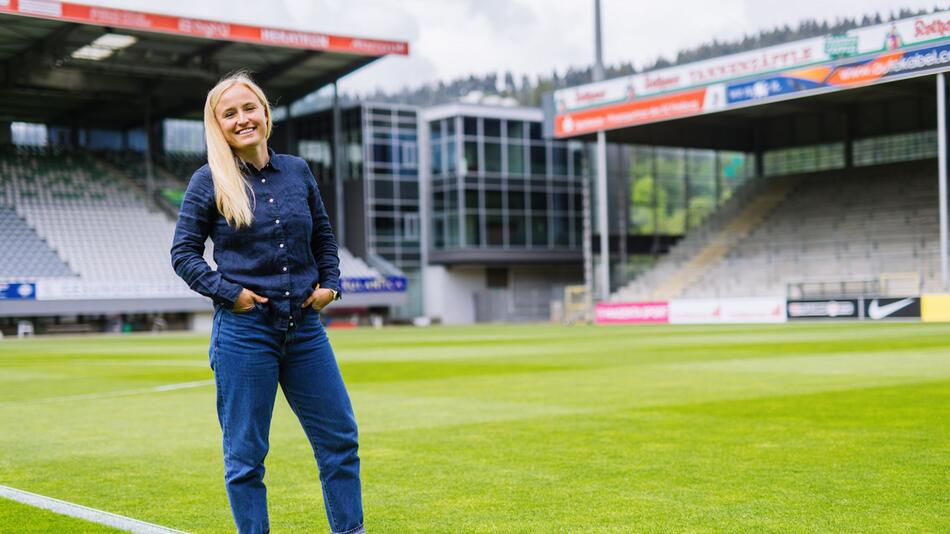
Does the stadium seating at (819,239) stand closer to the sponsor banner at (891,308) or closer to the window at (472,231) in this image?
the sponsor banner at (891,308)

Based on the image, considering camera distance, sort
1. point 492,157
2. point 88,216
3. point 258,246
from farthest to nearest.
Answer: point 492,157
point 88,216
point 258,246

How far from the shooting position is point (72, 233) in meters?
53.0

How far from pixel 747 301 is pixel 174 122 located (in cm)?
3649

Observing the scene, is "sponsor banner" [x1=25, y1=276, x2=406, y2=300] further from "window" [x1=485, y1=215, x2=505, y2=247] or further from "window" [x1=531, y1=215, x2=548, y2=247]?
"window" [x1=531, y1=215, x2=548, y2=247]

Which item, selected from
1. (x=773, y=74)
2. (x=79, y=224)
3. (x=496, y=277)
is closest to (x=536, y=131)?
(x=496, y=277)

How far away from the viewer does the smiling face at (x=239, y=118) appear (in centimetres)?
484

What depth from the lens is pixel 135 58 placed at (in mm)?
51094

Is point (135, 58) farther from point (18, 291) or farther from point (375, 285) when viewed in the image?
point (375, 285)

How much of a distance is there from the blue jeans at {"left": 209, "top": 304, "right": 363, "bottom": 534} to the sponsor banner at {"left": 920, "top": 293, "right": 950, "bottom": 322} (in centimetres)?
3319

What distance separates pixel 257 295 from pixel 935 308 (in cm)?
3398

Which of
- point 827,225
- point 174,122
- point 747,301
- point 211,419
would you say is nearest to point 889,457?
point 211,419

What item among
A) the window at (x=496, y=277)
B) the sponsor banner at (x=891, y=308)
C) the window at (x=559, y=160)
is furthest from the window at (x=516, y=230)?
the sponsor banner at (x=891, y=308)

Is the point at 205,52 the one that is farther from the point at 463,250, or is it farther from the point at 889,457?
the point at 889,457

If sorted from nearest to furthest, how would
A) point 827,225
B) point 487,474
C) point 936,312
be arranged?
1. point 487,474
2. point 936,312
3. point 827,225
